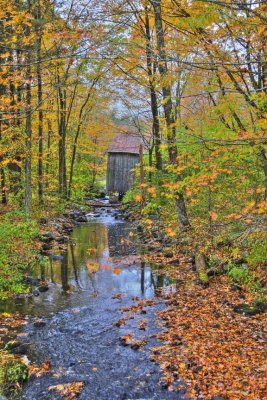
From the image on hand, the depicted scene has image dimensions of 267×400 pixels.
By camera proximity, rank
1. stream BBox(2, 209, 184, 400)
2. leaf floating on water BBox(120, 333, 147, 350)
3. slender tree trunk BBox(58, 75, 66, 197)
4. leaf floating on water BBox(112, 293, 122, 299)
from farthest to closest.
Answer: slender tree trunk BBox(58, 75, 66, 197), leaf floating on water BBox(112, 293, 122, 299), leaf floating on water BBox(120, 333, 147, 350), stream BBox(2, 209, 184, 400)

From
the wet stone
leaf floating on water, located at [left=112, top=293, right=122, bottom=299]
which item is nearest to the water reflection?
leaf floating on water, located at [left=112, top=293, right=122, bottom=299]

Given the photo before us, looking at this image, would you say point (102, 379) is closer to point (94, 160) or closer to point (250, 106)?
point (250, 106)

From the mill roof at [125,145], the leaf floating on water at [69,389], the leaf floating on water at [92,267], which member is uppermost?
the mill roof at [125,145]

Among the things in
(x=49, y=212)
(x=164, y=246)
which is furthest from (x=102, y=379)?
(x=49, y=212)

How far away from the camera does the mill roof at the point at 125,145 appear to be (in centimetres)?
3222

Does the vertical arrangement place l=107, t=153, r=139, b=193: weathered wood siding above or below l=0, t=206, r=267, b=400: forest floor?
above

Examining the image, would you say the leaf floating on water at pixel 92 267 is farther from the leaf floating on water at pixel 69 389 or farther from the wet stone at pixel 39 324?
the leaf floating on water at pixel 69 389

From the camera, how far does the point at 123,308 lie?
7.36 m

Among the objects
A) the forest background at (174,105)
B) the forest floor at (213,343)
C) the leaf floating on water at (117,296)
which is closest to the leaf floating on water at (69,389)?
the forest floor at (213,343)

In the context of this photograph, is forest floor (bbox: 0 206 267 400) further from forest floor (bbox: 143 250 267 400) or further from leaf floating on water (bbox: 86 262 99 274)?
leaf floating on water (bbox: 86 262 99 274)

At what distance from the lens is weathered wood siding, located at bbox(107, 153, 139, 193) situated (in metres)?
32.1

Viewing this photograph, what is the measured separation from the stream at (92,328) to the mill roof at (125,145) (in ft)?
69.8

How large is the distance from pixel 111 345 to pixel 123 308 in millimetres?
1550

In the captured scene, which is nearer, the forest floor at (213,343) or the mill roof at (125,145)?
the forest floor at (213,343)
